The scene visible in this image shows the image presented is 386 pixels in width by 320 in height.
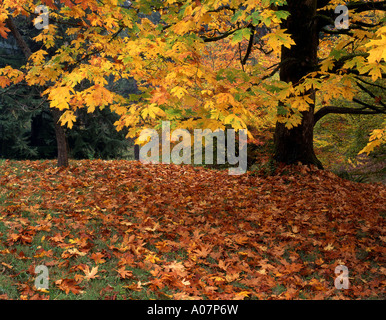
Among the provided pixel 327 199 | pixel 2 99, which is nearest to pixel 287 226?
pixel 327 199

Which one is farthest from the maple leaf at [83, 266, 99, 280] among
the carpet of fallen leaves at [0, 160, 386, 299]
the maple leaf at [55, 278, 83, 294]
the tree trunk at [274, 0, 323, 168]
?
the tree trunk at [274, 0, 323, 168]

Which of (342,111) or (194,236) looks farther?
(342,111)

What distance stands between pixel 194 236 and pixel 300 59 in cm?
521

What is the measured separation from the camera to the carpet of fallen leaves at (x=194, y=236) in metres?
3.63

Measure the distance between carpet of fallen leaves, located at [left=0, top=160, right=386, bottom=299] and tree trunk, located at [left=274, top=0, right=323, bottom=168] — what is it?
0.53 metres

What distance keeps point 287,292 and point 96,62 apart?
4465 mm

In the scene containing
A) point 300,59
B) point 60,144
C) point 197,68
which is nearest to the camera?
point 197,68

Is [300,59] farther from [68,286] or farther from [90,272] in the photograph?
[68,286]

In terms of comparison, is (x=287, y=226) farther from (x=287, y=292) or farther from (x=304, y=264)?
(x=287, y=292)

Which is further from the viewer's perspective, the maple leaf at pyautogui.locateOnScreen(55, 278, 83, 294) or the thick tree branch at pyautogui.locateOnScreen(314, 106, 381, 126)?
Result: the thick tree branch at pyautogui.locateOnScreen(314, 106, 381, 126)

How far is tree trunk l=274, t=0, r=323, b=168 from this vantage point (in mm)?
7645

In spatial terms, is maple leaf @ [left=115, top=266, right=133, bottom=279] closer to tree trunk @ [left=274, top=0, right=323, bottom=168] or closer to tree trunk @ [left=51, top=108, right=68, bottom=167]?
tree trunk @ [left=274, top=0, right=323, bottom=168]

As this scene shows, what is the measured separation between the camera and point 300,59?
7781 mm

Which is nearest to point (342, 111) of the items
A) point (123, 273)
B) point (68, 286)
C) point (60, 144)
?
point (123, 273)
